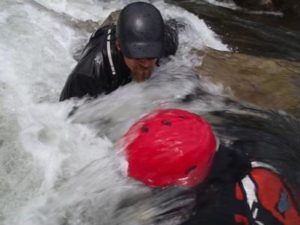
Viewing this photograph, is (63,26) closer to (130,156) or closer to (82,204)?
(82,204)

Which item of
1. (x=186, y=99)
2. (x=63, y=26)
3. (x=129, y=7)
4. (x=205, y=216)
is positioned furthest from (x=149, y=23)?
(x=63, y=26)

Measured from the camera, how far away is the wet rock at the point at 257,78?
464 cm

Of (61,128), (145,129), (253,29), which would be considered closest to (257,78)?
(61,128)

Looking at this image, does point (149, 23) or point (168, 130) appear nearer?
point (168, 130)

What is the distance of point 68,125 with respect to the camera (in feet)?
14.3

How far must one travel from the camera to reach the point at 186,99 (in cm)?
457

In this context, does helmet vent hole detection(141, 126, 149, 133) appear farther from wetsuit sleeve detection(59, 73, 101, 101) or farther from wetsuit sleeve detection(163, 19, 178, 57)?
wetsuit sleeve detection(163, 19, 178, 57)

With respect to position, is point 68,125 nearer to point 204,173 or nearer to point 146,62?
point 146,62

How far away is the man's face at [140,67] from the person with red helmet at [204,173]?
104cm

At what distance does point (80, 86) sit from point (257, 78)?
1771mm

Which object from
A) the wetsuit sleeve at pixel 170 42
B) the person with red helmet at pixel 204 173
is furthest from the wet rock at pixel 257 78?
the person with red helmet at pixel 204 173

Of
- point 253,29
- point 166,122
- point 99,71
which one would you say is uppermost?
point 166,122

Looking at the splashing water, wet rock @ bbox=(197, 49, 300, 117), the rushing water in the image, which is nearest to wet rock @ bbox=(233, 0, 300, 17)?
the splashing water

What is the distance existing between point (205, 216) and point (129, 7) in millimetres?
1770
